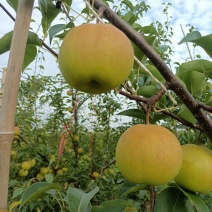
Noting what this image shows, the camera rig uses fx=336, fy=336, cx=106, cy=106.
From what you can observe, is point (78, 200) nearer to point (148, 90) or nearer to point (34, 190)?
point (34, 190)

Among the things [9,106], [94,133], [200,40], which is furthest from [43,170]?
[9,106]

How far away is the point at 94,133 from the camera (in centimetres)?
350

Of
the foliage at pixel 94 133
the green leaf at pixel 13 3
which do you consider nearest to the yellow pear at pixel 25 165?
the foliage at pixel 94 133

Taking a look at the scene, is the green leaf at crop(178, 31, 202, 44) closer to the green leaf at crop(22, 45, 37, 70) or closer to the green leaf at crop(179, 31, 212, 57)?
the green leaf at crop(179, 31, 212, 57)

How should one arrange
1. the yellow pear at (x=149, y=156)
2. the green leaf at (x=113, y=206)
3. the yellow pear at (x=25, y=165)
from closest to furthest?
the yellow pear at (x=149, y=156)
the green leaf at (x=113, y=206)
the yellow pear at (x=25, y=165)

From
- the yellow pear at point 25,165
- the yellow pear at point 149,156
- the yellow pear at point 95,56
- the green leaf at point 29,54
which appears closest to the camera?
the yellow pear at point 95,56

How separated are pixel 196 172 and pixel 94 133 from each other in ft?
9.10

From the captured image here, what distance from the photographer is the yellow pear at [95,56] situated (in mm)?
501

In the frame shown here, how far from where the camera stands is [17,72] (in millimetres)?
513

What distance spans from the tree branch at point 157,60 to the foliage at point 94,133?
37mm

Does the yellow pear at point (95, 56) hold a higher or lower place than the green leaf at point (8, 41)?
lower

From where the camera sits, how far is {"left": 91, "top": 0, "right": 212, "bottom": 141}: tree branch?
0.63m

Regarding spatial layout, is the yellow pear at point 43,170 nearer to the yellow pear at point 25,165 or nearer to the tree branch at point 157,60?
the yellow pear at point 25,165

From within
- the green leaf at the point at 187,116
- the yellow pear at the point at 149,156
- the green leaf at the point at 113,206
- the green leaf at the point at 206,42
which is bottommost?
the green leaf at the point at 113,206
